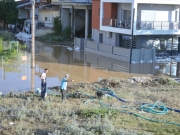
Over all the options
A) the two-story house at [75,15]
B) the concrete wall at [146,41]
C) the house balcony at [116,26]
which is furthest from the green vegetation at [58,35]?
the concrete wall at [146,41]

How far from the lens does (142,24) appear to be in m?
30.3

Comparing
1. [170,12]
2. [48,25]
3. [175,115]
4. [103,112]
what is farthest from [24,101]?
[48,25]

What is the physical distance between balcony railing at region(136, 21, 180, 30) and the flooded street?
11.9ft

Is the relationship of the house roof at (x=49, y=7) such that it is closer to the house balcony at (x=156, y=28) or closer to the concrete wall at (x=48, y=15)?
the concrete wall at (x=48, y=15)

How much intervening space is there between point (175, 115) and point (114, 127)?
3.08m

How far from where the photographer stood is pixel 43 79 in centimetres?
1512

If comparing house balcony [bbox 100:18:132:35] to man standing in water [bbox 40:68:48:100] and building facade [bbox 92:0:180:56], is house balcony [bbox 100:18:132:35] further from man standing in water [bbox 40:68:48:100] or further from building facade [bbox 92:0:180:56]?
man standing in water [bbox 40:68:48:100]

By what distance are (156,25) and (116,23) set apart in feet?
11.9

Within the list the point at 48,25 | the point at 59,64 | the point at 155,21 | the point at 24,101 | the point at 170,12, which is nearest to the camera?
the point at 24,101

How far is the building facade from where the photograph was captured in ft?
99.9

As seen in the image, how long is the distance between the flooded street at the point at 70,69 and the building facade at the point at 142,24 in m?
2.98

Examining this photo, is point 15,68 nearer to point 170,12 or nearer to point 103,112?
point 103,112

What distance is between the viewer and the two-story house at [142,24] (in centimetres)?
3044

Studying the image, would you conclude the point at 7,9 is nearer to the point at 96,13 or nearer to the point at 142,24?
the point at 96,13
